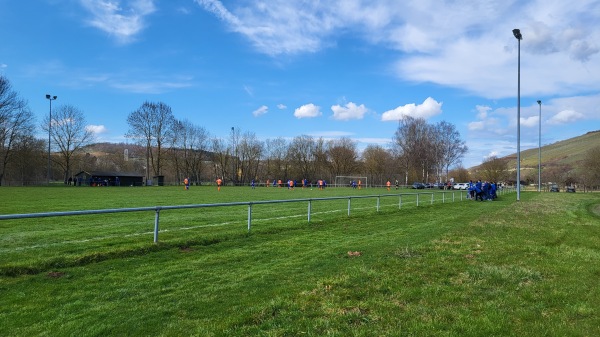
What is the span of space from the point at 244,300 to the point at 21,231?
942 cm

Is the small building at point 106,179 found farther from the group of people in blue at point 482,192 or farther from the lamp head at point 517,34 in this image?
the lamp head at point 517,34

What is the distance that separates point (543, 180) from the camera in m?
110

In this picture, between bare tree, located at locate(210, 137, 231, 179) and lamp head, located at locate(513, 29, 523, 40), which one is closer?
lamp head, located at locate(513, 29, 523, 40)

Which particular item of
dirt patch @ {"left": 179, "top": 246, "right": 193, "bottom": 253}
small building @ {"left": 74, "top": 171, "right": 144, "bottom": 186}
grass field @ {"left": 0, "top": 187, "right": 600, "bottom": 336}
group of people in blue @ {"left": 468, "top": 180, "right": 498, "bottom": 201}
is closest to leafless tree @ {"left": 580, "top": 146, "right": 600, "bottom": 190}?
group of people in blue @ {"left": 468, "top": 180, "right": 498, "bottom": 201}

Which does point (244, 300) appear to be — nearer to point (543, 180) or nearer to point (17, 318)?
point (17, 318)

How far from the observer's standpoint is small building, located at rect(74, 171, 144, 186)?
6900cm

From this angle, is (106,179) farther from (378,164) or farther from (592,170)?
(592,170)

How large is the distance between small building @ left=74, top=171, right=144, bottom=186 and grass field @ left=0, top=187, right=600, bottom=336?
2465 inches

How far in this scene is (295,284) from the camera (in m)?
6.19

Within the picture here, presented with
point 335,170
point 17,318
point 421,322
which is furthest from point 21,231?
point 335,170

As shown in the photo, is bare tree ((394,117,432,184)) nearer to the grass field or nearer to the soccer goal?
the soccer goal

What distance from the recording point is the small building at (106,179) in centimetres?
6900

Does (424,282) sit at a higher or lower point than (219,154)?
lower

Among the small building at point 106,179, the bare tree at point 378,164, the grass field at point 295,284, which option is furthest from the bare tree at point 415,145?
the grass field at point 295,284
